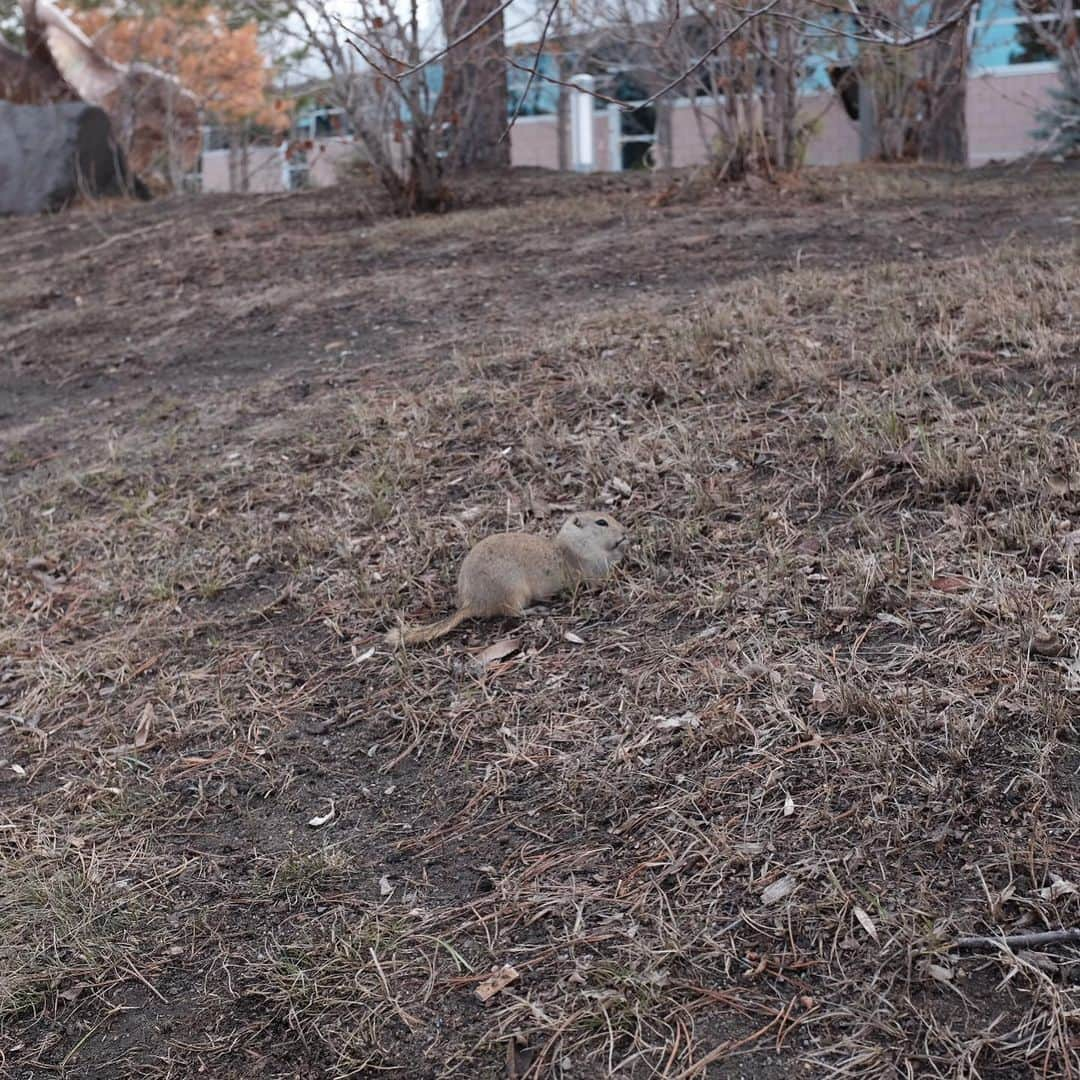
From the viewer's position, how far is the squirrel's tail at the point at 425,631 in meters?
3.55

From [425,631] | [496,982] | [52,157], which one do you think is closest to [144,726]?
[425,631]

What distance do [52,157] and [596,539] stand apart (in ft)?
37.5

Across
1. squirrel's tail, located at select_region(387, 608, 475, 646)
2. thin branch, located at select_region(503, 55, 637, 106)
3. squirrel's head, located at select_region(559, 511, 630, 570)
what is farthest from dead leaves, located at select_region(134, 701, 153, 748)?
thin branch, located at select_region(503, 55, 637, 106)

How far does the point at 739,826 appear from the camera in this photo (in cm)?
256

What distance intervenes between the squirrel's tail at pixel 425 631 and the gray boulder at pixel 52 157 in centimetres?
1068

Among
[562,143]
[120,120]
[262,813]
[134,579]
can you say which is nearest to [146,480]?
[134,579]

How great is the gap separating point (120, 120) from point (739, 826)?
1615cm

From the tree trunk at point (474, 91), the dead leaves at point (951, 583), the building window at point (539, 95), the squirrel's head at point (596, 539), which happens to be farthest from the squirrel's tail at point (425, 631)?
the building window at point (539, 95)

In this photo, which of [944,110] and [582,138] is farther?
[582,138]

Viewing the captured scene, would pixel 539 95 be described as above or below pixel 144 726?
above

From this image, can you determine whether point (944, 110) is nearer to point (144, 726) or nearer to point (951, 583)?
point (951, 583)

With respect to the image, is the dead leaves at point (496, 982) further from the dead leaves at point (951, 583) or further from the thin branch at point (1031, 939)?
the dead leaves at point (951, 583)

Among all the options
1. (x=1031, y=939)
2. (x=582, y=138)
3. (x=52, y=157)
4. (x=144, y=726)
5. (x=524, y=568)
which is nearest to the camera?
(x=1031, y=939)

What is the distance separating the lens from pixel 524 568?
11.6ft
